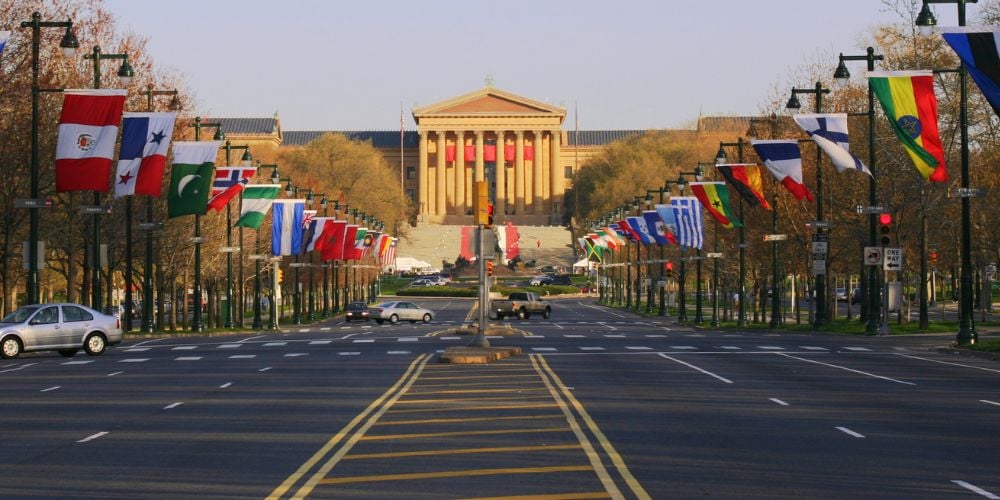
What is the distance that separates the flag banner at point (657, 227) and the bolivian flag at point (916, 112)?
35979 mm

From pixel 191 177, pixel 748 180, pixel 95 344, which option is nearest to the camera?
pixel 95 344

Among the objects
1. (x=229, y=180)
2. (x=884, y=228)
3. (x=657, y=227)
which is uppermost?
(x=229, y=180)

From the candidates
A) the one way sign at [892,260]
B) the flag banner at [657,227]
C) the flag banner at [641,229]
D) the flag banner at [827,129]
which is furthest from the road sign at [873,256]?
the flag banner at [641,229]

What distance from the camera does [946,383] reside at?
26.4 meters

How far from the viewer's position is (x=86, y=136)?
40.9 m

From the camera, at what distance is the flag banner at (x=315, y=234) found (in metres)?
74.4

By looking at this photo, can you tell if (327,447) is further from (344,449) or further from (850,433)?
(850,433)

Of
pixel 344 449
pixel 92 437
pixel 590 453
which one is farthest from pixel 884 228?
pixel 344 449

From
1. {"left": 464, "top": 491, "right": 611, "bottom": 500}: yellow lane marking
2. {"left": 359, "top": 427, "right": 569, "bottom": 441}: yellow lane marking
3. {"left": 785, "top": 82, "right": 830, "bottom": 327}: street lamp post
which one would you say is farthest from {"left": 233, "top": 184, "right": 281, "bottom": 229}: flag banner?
{"left": 464, "top": 491, "right": 611, "bottom": 500}: yellow lane marking

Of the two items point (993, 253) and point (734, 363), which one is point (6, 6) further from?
point (993, 253)

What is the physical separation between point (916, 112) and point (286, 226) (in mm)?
35505

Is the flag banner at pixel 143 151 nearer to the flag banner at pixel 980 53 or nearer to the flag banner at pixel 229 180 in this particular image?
the flag banner at pixel 229 180

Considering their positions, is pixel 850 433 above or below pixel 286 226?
below

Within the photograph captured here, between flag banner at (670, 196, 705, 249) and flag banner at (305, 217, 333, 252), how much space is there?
18.5 meters
